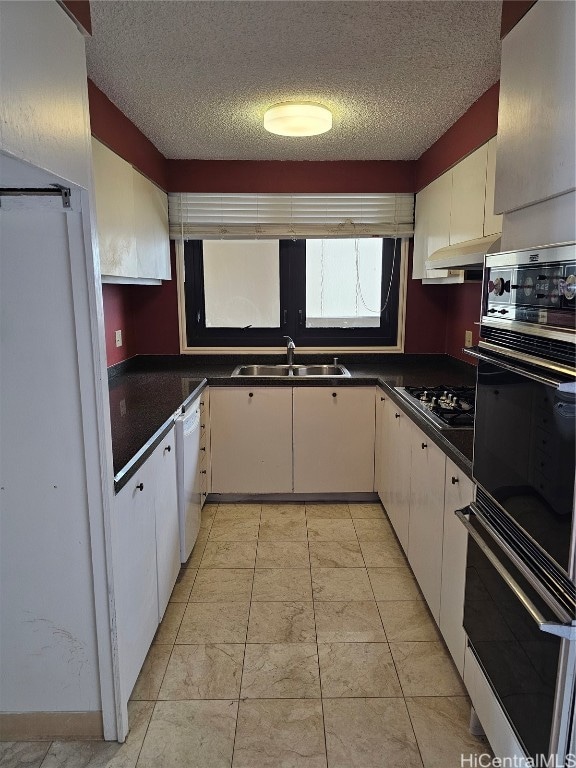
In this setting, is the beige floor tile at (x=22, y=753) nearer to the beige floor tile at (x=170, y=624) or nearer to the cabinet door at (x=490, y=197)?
the beige floor tile at (x=170, y=624)

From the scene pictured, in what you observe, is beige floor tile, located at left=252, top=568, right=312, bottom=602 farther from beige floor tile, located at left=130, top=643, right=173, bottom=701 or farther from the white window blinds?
the white window blinds

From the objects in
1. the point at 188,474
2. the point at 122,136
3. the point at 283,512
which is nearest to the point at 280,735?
the point at 188,474

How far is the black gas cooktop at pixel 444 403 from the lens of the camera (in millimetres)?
2176

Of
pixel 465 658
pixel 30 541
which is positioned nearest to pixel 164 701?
pixel 30 541

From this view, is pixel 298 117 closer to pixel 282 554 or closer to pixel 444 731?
pixel 282 554

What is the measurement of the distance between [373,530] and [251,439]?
0.98 m

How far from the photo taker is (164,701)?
72.2 inches

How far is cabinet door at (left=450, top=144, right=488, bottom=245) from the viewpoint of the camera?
7.85ft

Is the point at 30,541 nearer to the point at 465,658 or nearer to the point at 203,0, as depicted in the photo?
the point at 465,658

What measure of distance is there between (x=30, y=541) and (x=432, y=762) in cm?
143

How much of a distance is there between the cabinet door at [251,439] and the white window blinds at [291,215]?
3.96 ft

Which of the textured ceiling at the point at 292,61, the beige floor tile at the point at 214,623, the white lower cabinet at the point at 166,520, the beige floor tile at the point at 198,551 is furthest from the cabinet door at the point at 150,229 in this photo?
the beige floor tile at the point at 214,623

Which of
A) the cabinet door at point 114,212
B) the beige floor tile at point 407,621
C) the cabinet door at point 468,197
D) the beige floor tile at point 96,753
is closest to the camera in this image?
the beige floor tile at point 96,753

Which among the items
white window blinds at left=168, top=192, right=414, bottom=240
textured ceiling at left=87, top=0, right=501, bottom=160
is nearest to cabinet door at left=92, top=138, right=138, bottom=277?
textured ceiling at left=87, top=0, right=501, bottom=160
